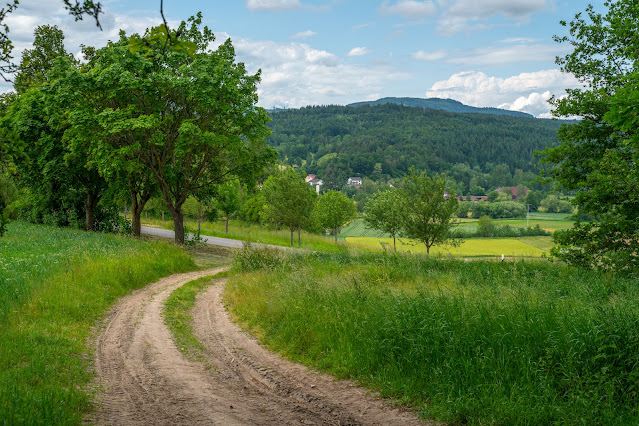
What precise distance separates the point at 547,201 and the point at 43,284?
395 feet

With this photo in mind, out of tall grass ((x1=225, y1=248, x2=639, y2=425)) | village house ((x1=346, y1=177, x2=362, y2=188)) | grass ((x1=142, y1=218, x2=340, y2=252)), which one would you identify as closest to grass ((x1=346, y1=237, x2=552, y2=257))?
grass ((x1=142, y1=218, x2=340, y2=252))

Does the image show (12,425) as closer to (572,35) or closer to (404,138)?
(572,35)

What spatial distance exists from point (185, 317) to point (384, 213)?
30947 millimetres

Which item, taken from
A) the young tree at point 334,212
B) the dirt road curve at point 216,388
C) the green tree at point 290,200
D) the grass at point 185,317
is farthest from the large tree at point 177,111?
the young tree at point 334,212

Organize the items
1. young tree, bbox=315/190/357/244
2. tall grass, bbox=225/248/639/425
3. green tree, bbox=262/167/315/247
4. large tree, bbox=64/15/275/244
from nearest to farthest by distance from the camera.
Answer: tall grass, bbox=225/248/639/425
large tree, bbox=64/15/275/244
green tree, bbox=262/167/315/247
young tree, bbox=315/190/357/244

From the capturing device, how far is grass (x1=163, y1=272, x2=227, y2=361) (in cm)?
859

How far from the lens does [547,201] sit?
4451 inches

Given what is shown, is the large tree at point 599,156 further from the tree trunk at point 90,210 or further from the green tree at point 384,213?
the tree trunk at point 90,210

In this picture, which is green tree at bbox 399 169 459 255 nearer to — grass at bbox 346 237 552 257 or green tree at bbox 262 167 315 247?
green tree at bbox 262 167 315 247

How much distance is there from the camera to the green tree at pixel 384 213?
126 ft

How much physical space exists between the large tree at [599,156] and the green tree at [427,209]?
1470cm

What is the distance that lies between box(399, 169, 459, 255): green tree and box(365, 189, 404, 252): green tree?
7.80ft

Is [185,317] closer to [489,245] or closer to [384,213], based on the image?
[384,213]

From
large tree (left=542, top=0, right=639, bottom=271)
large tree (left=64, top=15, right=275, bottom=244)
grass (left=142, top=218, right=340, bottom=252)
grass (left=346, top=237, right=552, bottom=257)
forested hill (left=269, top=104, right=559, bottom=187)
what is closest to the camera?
large tree (left=542, top=0, right=639, bottom=271)
